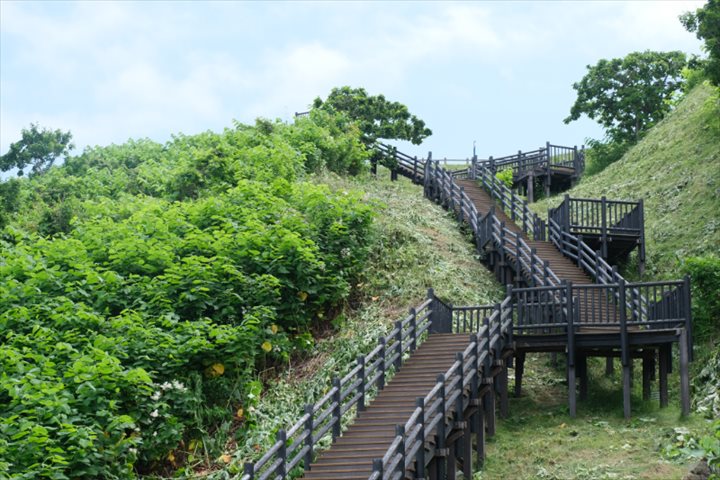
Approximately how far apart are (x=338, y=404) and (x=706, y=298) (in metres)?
→ 13.1

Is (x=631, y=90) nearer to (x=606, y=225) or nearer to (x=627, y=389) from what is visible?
(x=606, y=225)

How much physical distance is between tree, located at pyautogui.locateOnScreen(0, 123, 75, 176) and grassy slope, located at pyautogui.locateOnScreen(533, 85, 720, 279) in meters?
29.6

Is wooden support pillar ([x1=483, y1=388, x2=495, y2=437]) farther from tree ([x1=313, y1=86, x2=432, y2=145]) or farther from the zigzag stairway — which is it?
tree ([x1=313, y1=86, x2=432, y2=145])

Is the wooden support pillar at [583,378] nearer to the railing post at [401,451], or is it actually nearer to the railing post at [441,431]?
the railing post at [441,431]

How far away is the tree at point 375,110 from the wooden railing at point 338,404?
106ft

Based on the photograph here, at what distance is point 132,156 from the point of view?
53.0 meters

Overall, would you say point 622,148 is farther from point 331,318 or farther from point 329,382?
point 329,382

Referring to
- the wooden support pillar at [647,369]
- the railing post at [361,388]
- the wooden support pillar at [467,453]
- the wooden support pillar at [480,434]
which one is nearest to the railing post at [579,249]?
the wooden support pillar at [647,369]

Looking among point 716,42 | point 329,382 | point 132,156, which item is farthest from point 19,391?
point 132,156

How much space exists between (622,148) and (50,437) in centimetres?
4097

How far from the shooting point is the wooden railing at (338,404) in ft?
57.2

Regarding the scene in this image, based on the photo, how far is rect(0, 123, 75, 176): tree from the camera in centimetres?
5931

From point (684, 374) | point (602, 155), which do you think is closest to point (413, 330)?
point (684, 374)

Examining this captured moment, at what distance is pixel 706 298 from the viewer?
28016 mm
